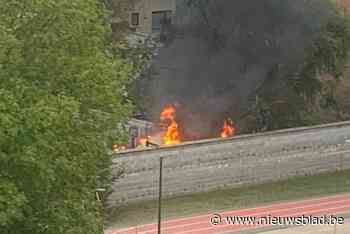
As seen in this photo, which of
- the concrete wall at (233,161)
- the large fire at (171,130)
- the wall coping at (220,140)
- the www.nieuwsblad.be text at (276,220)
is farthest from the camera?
the large fire at (171,130)

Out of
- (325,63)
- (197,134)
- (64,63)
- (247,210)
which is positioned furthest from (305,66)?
(64,63)

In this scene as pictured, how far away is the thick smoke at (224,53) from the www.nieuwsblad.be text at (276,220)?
34.8 ft

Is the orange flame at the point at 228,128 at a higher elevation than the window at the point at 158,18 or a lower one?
lower

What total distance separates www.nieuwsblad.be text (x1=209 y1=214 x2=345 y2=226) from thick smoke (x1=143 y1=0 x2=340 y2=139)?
10.6 m

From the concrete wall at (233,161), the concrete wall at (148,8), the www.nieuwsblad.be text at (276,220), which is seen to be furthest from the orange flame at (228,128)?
the www.nieuwsblad.be text at (276,220)

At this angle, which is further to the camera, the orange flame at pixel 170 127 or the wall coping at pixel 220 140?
the orange flame at pixel 170 127

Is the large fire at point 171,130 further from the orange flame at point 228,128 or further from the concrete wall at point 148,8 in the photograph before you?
the concrete wall at point 148,8

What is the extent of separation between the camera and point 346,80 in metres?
50.5

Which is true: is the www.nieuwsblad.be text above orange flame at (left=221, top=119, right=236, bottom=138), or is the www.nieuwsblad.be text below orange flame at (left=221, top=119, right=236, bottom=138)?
below

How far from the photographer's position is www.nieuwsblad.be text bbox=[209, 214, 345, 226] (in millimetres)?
34219

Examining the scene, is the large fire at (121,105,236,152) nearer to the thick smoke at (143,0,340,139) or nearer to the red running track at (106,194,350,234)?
the thick smoke at (143,0,340,139)

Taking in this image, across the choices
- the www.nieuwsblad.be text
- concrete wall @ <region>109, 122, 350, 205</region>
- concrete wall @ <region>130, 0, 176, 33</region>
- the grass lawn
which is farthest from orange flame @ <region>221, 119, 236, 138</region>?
the www.nieuwsblad.be text

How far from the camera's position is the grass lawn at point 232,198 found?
3538cm

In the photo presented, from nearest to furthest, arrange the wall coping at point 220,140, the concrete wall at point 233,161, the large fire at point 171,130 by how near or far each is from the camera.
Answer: the wall coping at point 220,140 → the concrete wall at point 233,161 → the large fire at point 171,130
